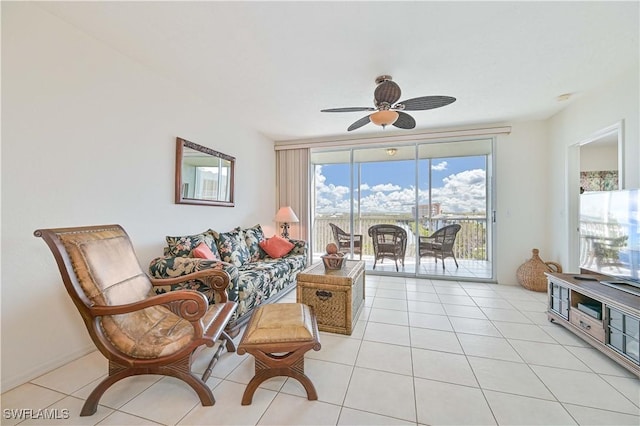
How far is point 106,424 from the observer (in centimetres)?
131

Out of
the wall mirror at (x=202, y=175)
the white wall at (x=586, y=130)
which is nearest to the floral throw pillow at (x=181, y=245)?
the wall mirror at (x=202, y=175)

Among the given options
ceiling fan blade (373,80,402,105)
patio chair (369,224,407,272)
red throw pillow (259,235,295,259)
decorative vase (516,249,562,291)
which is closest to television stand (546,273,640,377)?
decorative vase (516,249,562,291)

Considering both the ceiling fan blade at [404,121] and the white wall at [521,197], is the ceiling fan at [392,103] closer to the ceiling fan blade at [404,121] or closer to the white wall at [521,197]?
the ceiling fan blade at [404,121]

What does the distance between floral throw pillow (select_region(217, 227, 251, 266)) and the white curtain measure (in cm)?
156

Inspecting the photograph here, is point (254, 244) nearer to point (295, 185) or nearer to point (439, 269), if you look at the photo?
point (295, 185)

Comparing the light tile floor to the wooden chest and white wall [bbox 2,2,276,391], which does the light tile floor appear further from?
white wall [bbox 2,2,276,391]

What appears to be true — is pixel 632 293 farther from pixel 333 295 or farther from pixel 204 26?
pixel 204 26

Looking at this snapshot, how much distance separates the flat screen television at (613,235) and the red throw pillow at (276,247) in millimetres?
3252

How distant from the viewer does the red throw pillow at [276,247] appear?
11.6ft

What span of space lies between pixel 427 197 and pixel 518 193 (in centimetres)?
127

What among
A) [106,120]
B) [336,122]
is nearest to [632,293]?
[336,122]

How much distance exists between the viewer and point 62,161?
1.81 meters

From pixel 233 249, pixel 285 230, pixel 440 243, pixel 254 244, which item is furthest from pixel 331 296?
pixel 440 243

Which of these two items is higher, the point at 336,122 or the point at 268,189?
the point at 336,122
